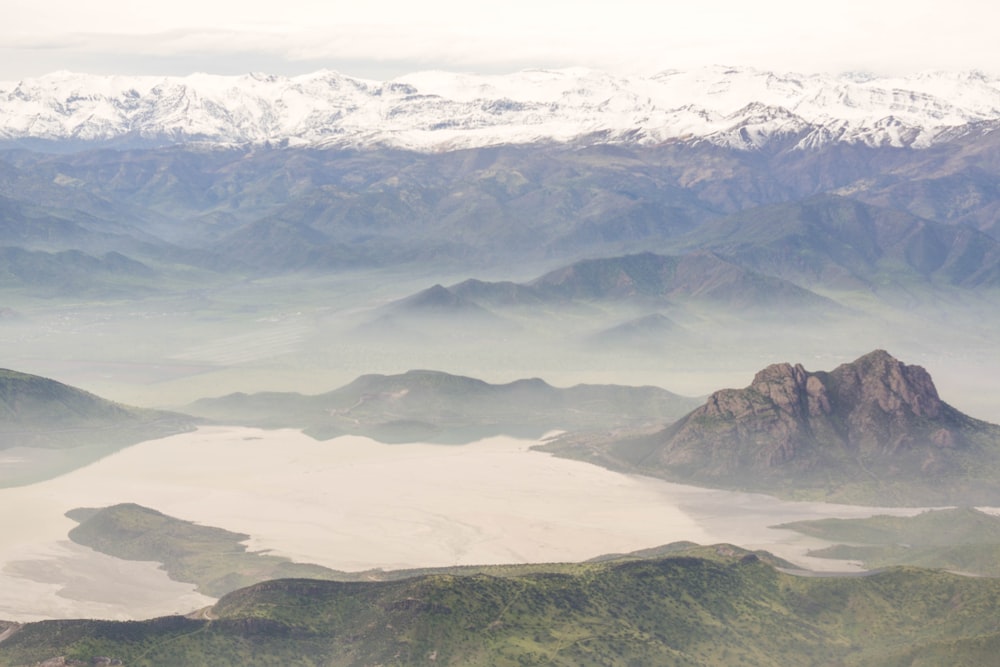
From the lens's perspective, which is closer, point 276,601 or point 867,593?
point 276,601

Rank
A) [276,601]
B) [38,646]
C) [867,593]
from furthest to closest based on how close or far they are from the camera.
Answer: [867,593], [276,601], [38,646]

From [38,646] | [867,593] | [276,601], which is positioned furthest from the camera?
[867,593]

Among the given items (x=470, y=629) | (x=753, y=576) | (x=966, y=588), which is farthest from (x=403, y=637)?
(x=966, y=588)

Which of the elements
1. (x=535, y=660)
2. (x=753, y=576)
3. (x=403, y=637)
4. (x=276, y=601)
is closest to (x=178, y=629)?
(x=276, y=601)

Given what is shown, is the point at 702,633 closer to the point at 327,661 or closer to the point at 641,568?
the point at 641,568

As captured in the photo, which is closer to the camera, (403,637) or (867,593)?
(403,637)

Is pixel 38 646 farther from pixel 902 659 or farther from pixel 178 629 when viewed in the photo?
pixel 902 659
